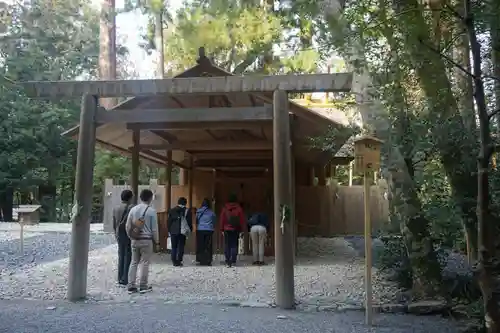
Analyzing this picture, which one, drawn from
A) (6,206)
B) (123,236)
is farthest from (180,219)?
(6,206)

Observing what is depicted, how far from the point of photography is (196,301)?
674cm

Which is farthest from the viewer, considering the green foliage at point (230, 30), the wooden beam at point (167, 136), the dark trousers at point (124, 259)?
the green foliage at point (230, 30)

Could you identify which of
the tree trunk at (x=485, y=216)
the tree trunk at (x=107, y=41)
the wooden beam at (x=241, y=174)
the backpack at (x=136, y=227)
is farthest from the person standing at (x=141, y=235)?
the tree trunk at (x=107, y=41)

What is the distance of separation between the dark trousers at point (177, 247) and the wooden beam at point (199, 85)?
396cm

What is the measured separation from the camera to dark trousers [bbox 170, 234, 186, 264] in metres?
10.1

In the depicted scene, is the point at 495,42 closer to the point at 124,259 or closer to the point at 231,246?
the point at 124,259

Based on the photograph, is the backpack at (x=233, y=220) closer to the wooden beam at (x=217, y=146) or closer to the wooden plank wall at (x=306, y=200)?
the wooden beam at (x=217, y=146)

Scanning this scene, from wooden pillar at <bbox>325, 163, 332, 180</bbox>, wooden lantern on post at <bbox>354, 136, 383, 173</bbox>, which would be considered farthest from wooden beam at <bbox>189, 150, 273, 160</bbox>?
wooden lantern on post at <bbox>354, 136, 383, 173</bbox>

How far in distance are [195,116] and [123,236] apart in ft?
7.55

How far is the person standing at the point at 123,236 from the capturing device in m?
7.76

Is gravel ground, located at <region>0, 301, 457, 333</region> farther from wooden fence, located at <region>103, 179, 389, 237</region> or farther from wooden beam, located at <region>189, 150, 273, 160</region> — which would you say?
wooden fence, located at <region>103, 179, 389, 237</region>

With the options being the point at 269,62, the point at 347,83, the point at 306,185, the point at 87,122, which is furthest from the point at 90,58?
the point at 347,83

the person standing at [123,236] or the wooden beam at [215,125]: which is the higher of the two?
the wooden beam at [215,125]

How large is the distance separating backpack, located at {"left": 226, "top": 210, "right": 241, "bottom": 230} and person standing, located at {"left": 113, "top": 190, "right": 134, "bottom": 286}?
252 centimetres
